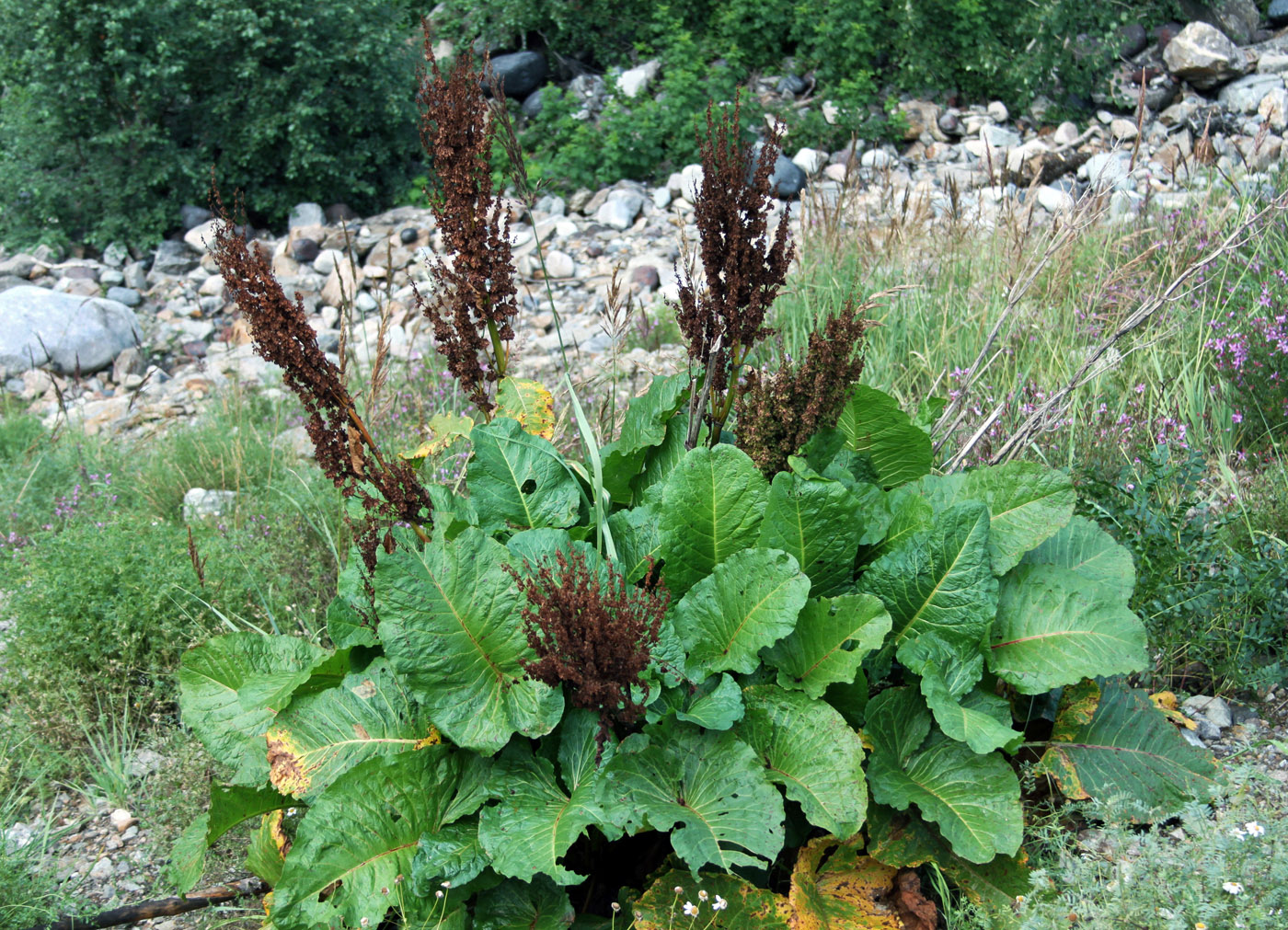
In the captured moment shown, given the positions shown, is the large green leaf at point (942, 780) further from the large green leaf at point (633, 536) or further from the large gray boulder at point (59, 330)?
the large gray boulder at point (59, 330)

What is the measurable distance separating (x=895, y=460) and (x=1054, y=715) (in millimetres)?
698

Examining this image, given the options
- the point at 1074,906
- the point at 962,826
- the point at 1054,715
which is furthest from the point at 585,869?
the point at 1054,715

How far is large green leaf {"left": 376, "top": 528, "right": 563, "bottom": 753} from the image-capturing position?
6.13ft

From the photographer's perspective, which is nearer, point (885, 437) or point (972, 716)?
point (972, 716)

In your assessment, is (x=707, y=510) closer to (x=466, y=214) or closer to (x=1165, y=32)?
(x=466, y=214)

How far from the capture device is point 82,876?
2434 millimetres

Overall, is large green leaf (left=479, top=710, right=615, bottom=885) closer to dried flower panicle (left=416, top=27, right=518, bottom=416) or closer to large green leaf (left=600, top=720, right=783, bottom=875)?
large green leaf (left=600, top=720, right=783, bottom=875)

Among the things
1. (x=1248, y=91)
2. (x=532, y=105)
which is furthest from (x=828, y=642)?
(x=1248, y=91)

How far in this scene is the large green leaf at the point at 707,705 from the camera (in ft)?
6.05

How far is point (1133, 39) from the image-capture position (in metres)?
10.2

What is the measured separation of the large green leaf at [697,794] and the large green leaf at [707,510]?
383 millimetres

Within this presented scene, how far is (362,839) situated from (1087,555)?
1.67 m

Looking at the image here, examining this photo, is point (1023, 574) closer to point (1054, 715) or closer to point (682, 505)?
point (1054, 715)

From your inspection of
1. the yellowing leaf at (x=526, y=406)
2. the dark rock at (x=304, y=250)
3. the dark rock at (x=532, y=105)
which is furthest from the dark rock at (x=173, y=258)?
the yellowing leaf at (x=526, y=406)
